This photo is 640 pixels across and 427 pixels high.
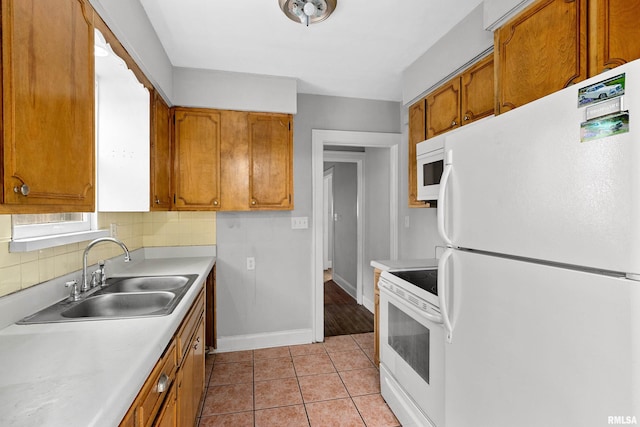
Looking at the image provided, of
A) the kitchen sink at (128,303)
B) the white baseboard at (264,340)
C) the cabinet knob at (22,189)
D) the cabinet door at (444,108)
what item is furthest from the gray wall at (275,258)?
the cabinet knob at (22,189)

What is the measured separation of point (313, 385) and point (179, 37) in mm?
2661

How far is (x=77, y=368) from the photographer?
87 centimetres

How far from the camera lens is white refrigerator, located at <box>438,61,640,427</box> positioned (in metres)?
0.70

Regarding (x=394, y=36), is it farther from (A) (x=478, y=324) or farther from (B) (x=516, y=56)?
(A) (x=478, y=324)

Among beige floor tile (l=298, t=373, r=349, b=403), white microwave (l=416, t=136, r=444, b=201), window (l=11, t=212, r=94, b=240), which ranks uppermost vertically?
white microwave (l=416, t=136, r=444, b=201)

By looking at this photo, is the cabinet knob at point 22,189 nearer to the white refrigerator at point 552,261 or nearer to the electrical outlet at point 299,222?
the white refrigerator at point 552,261

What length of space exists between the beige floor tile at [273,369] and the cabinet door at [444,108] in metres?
2.17

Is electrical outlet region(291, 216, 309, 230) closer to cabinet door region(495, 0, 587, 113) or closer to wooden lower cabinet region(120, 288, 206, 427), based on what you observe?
wooden lower cabinet region(120, 288, 206, 427)

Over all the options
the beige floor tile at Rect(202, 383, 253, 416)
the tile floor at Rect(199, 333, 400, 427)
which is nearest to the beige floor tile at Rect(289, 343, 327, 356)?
the tile floor at Rect(199, 333, 400, 427)

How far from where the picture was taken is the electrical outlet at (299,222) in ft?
9.99

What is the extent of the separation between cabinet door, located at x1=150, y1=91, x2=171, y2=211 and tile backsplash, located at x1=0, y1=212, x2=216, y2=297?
0.30 metres

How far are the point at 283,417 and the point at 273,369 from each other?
0.61 m

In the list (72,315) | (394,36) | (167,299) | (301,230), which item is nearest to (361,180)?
(301,230)

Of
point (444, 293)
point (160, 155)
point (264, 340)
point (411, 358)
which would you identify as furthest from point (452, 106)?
point (264, 340)
